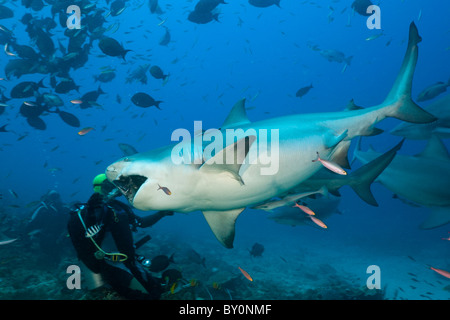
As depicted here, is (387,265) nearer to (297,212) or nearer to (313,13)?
(297,212)

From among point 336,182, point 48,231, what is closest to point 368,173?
point 336,182

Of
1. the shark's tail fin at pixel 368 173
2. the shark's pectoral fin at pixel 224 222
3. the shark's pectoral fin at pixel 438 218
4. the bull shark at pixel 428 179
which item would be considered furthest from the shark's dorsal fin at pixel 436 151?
the shark's pectoral fin at pixel 224 222

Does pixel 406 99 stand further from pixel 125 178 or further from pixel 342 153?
pixel 125 178

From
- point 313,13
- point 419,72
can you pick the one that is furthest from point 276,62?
point 419,72

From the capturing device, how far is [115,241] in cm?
355

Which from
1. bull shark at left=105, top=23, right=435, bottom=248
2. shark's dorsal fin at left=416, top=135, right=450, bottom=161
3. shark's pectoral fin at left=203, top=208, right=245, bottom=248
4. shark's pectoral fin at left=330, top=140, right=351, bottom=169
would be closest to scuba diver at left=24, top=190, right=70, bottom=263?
shark's pectoral fin at left=203, top=208, right=245, bottom=248

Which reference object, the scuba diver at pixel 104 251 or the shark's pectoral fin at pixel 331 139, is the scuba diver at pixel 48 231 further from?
the shark's pectoral fin at pixel 331 139

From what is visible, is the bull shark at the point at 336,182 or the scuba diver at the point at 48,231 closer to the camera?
the bull shark at the point at 336,182

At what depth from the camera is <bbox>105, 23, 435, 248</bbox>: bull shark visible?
7.88ft

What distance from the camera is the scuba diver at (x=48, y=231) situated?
848 centimetres

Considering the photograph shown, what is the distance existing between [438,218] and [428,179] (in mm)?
891

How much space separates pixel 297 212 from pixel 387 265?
14126mm

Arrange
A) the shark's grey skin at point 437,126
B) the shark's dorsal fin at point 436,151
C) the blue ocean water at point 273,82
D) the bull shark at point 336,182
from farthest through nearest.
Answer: the blue ocean water at point 273,82, the shark's grey skin at point 437,126, the shark's dorsal fin at point 436,151, the bull shark at point 336,182

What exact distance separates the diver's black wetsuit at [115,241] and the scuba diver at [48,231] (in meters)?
6.49
